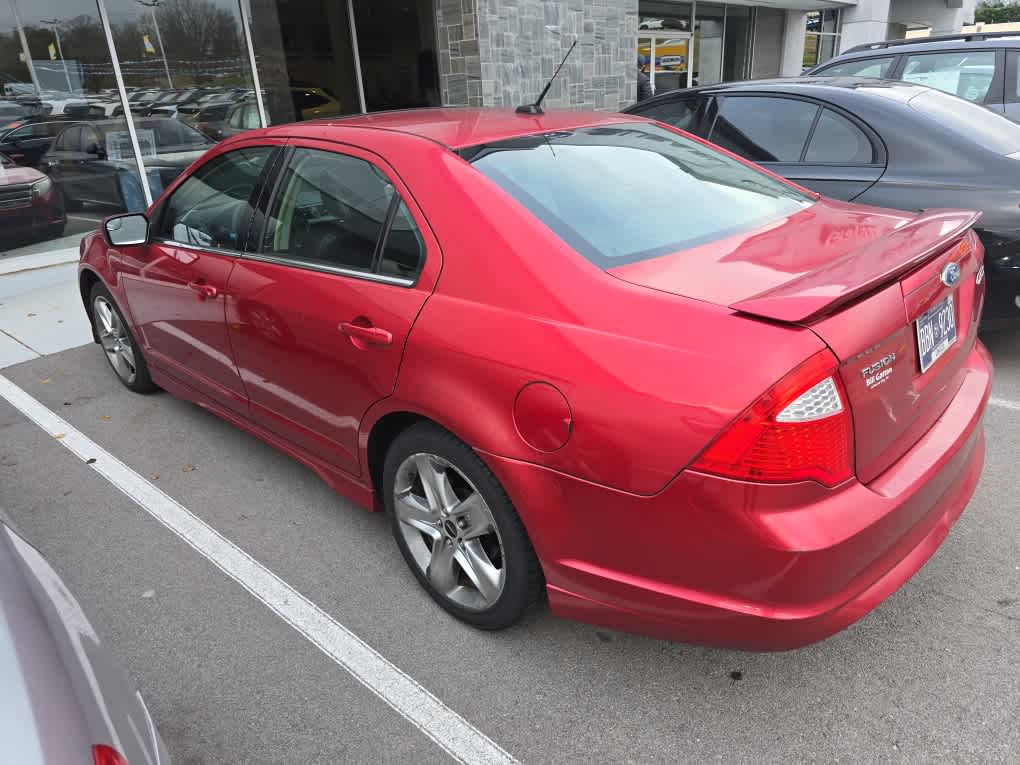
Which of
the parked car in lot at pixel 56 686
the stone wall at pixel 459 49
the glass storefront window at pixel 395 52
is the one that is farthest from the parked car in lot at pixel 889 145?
the glass storefront window at pixel 395 52

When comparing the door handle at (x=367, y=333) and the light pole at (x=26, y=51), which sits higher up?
the light pole at (x=26, y=51)

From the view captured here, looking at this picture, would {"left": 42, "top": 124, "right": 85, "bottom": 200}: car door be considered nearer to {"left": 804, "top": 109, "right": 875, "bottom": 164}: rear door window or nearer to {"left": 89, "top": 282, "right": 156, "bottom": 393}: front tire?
{"left": 89, "top": 282, "right": 156, "bottom": 393}: front tire

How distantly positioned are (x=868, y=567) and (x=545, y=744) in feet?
3.20

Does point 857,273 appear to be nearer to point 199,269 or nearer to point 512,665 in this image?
point 512,665

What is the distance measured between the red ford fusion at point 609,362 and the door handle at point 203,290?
0.04 metres

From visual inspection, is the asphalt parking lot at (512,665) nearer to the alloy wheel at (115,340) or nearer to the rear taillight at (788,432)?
the rear taillight at (788,432)

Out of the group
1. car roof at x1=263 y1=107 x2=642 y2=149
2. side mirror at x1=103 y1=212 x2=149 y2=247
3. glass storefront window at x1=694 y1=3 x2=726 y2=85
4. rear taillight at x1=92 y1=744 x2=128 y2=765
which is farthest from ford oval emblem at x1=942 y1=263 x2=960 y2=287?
glass storefront window at x1=694 y1=3 x2=726 y2=85

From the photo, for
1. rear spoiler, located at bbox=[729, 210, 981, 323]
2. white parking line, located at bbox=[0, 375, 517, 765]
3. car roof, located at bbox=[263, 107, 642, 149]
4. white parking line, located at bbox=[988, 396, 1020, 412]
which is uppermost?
car roof, located at bbox=[263, 107, 642, 149]

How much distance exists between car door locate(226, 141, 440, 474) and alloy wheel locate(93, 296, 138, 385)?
5.46ft

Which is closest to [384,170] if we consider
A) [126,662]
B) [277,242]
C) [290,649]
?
[277,242]

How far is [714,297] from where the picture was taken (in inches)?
73.6

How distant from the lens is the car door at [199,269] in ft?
10.3

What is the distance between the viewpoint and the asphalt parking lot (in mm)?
2057

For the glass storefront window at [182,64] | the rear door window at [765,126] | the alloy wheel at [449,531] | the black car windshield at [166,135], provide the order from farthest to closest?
the black car windshield at [166,135] → the glass storefront window at [182,64] → the rear door window at [765,126] → the alloy wheel at [449,531]
